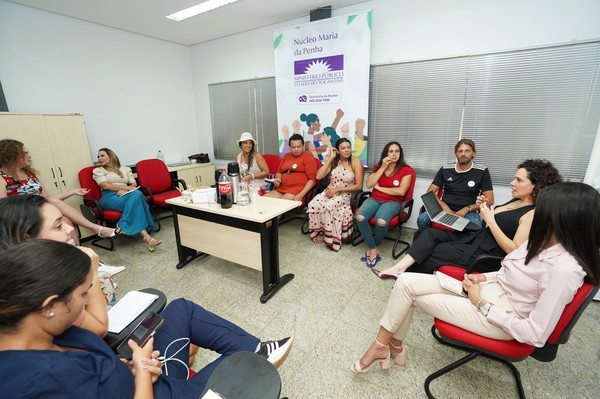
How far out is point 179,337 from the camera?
122cm

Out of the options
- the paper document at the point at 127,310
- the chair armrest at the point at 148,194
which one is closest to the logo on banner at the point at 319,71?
the chair armrest at the point at 148,194

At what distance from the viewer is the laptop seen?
224 centimetres

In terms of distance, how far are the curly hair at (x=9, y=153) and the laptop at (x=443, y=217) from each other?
3931 millimetres

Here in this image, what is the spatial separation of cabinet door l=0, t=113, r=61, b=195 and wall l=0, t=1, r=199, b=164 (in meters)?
0.54

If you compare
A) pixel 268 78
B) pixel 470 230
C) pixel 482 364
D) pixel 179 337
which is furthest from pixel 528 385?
pixel 268 78

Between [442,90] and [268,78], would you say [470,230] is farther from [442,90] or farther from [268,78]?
[268,78]

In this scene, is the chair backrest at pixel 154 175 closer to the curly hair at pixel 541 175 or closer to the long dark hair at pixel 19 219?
the long dark hair at pixel 19 219

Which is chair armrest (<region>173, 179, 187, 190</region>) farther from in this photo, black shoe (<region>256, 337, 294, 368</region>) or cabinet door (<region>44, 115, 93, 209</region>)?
black shoe (<region>256, 337, 294, 368</region>)

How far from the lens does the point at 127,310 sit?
1186mm

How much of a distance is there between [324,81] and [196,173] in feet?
8.87

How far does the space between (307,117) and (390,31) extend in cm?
142

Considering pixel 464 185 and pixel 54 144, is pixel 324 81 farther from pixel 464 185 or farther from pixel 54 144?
pixel 54 144

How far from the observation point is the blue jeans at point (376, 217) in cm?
286

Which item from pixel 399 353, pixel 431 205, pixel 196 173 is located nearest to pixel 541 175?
pixel 431 205
